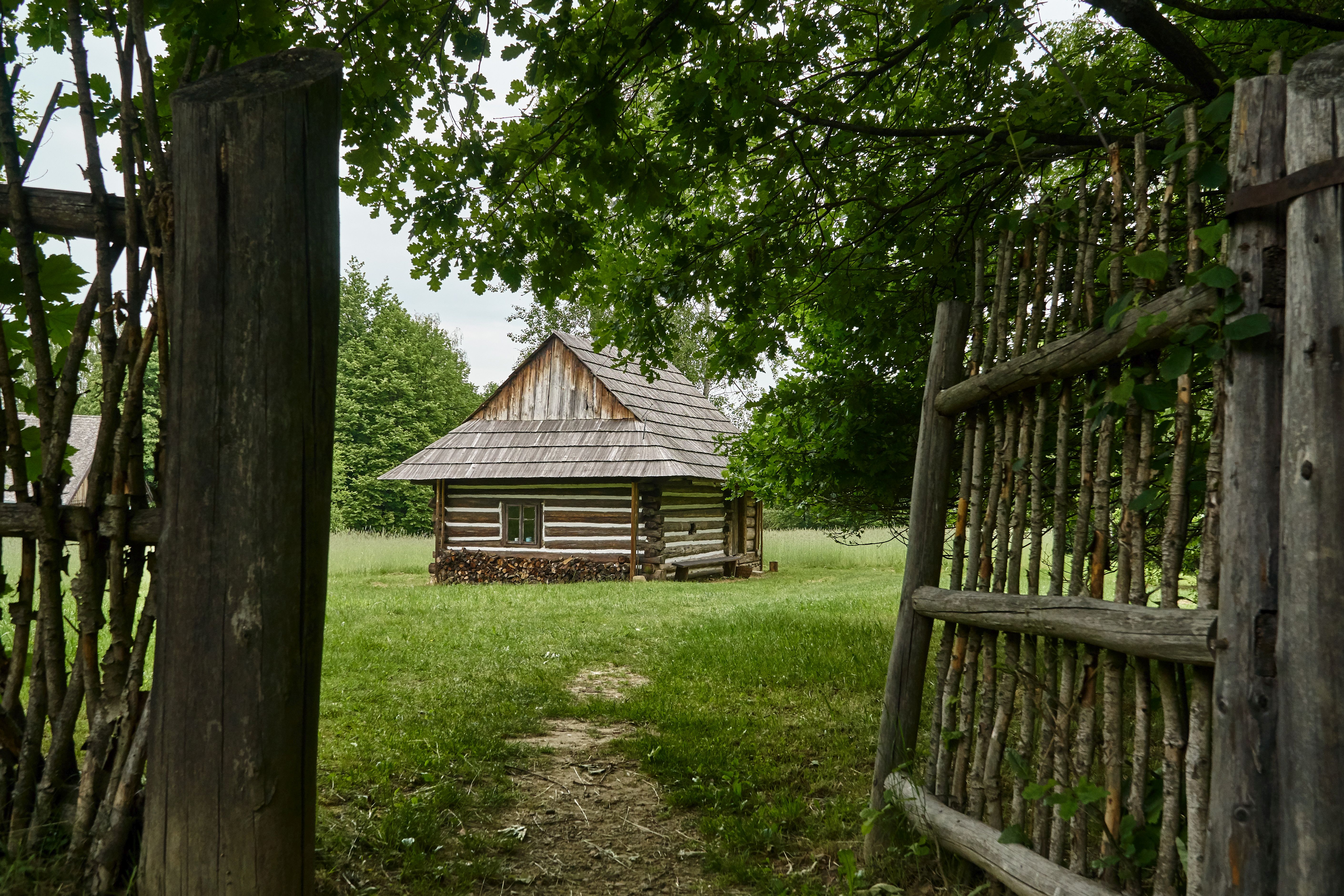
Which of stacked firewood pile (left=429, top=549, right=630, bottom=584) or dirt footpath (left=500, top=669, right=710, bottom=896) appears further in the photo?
A: stacked firewood pile (left=429, top=549, right=630, bottom=584)

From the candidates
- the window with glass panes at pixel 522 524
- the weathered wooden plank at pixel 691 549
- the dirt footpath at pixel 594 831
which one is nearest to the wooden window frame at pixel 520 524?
the window with glass panes at pixel 522 524

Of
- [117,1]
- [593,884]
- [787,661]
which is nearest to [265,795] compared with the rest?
[593,884]

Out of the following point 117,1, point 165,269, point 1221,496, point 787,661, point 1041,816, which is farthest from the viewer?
point 787,661

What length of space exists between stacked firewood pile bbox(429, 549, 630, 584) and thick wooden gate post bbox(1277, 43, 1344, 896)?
603 inches

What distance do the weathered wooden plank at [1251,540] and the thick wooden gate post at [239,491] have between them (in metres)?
2.17

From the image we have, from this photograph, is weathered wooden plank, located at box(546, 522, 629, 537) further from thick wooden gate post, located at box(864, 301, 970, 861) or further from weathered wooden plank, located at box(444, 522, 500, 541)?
thick wooden gate post, located at box(864, 301, 970, 861)

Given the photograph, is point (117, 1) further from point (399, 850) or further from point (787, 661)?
point (787, 661)

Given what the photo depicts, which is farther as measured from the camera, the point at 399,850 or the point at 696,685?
the point at 696,685

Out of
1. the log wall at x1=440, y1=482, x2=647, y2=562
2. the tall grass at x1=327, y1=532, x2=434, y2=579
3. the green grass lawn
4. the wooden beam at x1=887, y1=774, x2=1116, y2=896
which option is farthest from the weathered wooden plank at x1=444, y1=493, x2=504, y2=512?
the wooden beam at x1=887, y1=774, x2=1116, y2=896

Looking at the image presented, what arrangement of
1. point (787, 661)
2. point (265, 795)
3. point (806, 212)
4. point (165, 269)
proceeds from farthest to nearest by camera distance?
1. point (787, 661)
2. point (806, 212)
3. point (165, 269)
4. point (265, 795)

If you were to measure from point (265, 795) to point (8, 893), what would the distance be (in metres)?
0.77

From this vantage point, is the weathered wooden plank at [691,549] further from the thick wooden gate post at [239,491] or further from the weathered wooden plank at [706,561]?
the thick wooden gate post at [239,491]

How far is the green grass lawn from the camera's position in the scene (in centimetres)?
345

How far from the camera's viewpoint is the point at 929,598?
3287 millimetres
